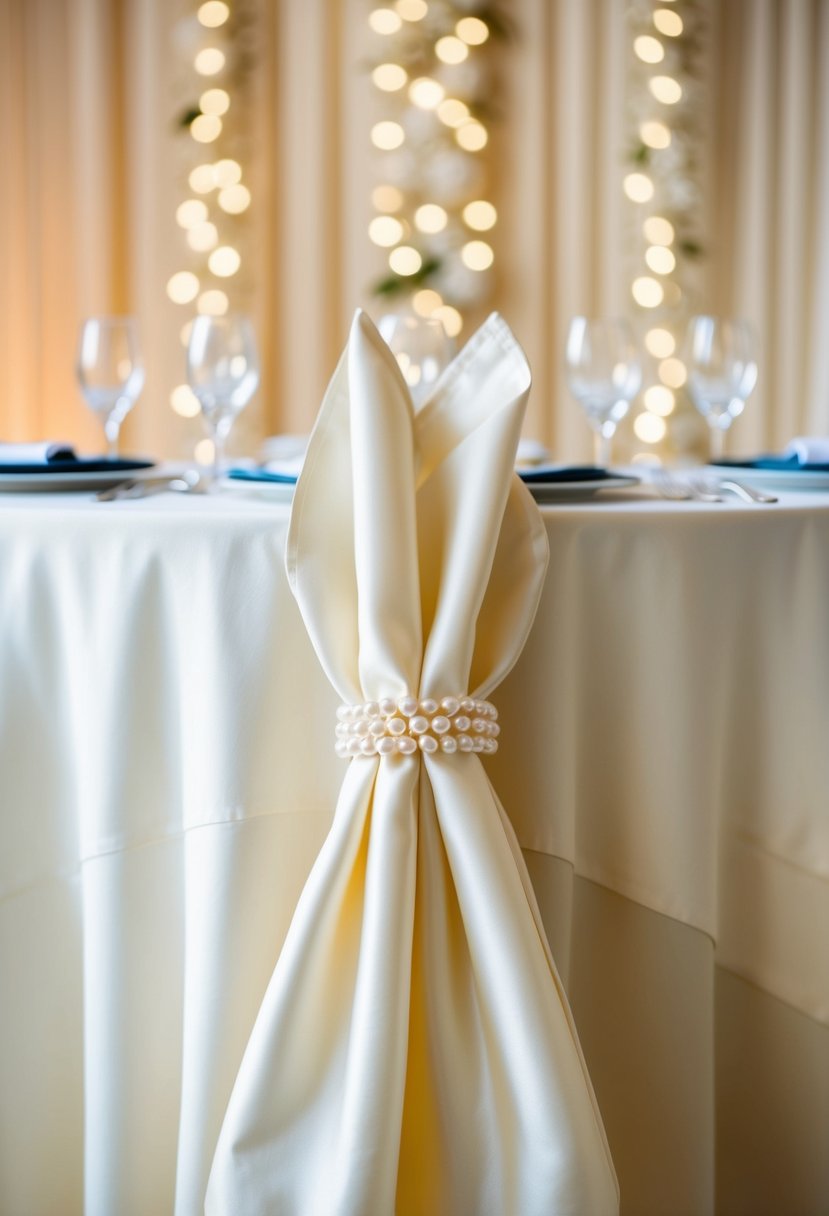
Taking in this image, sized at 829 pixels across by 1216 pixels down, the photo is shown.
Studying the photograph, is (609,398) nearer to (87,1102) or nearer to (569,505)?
(569,505)

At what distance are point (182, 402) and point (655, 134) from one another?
164 cm

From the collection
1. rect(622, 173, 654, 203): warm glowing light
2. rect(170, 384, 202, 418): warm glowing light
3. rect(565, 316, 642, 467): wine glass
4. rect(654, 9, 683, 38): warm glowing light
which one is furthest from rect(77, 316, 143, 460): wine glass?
rect(654, 9, 683, 38): warm glowing light

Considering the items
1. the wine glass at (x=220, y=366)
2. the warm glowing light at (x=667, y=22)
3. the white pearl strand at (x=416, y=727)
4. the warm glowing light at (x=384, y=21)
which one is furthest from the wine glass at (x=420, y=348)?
the warm glowing light at (x=667, y=22)

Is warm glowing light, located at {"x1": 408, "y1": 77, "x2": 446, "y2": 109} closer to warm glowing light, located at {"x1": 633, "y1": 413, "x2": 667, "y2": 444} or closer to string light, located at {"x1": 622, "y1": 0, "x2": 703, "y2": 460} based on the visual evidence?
string light, located at {"x1": 622, "y1": 0, "x2": 703, "y2": 460}

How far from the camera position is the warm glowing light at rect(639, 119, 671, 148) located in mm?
3549

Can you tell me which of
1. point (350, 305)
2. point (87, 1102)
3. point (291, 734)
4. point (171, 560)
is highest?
point (350, 305)

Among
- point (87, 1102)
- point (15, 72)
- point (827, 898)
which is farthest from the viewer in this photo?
point (15, 72)

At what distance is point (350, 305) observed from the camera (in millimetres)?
3676

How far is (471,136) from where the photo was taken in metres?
3.57

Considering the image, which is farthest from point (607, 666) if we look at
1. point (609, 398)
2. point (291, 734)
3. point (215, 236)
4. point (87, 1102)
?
point (215, 236)

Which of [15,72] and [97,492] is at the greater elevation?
[15,72]

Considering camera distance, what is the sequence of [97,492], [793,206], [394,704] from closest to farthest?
[394,704], [97,492], [793,206]

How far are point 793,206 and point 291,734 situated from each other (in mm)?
3477

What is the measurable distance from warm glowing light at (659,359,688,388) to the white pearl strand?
9.87 ft
